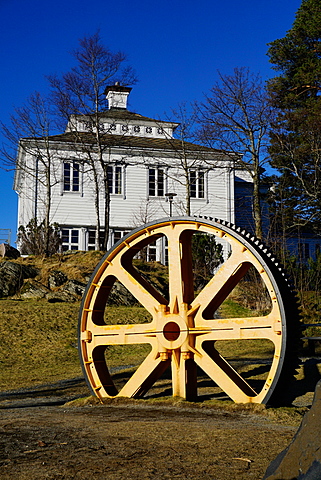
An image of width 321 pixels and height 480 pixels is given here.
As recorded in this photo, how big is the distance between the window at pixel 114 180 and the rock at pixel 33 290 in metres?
13.5

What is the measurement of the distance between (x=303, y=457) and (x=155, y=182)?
3307 cm

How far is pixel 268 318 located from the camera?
778 cm

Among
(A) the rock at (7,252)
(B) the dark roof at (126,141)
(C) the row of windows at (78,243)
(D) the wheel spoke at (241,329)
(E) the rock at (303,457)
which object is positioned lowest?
(E) the rock at (303,457)

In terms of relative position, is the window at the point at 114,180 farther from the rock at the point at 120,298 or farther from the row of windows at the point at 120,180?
the rock at the point at 120,298

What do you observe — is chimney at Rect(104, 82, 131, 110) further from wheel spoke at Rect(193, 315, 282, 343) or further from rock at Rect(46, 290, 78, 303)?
wheel spoke at Rect(193, 315, 282, 343)

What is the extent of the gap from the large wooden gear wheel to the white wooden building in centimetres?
2334

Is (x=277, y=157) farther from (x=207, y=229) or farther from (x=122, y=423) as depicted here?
(x=122, y=423)

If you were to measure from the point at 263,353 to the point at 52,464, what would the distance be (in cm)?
1113

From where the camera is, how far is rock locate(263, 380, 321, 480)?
263 cm

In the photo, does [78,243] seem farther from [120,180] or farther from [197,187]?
[197,187]

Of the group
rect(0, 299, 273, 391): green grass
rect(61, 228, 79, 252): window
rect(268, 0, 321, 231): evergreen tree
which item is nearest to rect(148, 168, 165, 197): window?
rect(61, 228, 79, 252): window

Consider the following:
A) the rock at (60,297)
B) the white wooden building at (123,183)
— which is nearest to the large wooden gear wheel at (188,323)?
the rock at (60,297)

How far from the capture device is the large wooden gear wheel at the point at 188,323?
7.71 metres

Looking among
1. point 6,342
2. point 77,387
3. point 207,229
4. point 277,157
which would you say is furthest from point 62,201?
point 207,229
